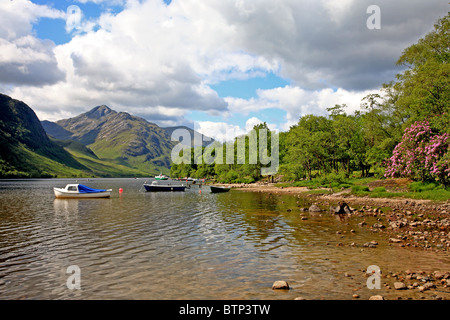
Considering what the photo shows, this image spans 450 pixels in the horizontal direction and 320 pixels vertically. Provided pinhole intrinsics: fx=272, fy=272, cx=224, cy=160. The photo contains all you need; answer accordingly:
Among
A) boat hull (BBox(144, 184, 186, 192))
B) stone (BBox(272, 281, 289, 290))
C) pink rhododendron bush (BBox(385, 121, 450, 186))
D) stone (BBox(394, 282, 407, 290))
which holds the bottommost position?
boat hull (BBox(144, 184, 186, 192))

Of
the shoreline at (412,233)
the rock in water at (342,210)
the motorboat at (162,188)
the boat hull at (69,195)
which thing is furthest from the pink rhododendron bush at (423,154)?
the motorboat at (162,188)

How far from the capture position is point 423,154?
39.0 metres

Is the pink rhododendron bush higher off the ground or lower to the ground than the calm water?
higher

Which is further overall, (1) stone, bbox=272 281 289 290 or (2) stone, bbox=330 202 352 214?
(2) stone, bbox=330 202 352 214

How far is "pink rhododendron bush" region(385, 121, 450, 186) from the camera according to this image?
35344 mm

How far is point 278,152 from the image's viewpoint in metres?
114

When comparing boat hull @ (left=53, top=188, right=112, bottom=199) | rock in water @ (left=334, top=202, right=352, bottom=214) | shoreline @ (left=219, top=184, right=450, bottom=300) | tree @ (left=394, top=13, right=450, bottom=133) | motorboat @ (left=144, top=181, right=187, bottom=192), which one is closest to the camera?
shoreline @ (left=219, top=184, right=450, bottom=300)

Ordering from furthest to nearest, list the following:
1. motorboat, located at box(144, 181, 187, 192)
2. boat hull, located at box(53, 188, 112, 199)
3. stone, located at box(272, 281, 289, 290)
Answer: motorboat, located at box(144, 181, 187, 192) < boat hull, located at box(53, 188, 112, 199) < stone, located at box(272, 281, 289, 290)

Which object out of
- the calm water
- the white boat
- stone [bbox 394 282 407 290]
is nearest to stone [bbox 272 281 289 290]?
the calm water

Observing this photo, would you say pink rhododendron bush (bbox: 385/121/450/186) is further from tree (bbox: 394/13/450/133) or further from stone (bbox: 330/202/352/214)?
stone (bbox: 330/202/352/214)
